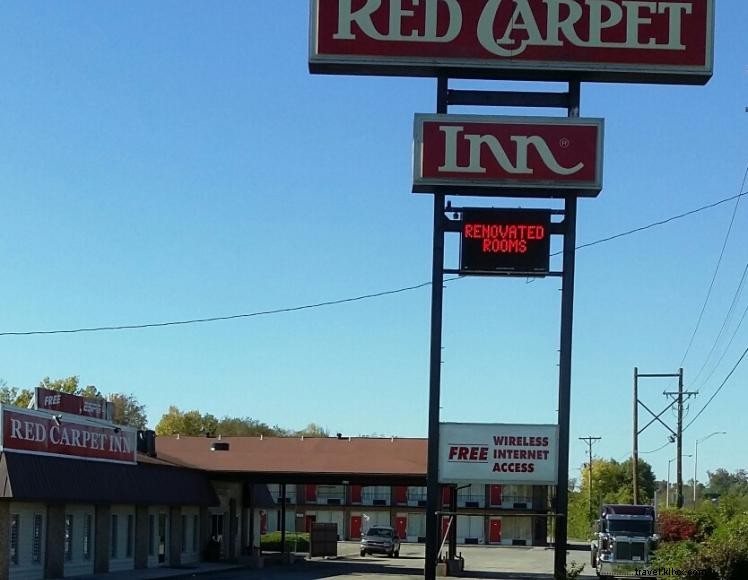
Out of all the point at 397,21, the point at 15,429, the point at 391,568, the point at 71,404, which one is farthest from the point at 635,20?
the point at 391,568

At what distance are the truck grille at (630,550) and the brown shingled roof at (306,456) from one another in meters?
8.82

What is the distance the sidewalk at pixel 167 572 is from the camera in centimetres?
4169

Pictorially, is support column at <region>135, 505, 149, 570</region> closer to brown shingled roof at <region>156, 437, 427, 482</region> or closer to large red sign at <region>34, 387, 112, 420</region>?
large red sign at <region>34, 387, 112, 420</region>

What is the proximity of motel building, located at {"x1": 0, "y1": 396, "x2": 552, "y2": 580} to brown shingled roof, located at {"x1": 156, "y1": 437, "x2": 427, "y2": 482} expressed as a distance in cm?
12

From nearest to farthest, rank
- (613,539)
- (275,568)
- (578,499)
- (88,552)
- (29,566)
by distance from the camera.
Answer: (29,566)
(88,552)
(613,539)
(275,568)
(578,499)

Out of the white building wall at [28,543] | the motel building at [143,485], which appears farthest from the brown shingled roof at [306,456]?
the white building wall at [28,543]

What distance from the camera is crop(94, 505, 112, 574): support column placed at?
43.3 metres

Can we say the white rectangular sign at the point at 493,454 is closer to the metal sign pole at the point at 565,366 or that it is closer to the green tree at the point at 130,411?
the metal sign pole at the point at 565,366

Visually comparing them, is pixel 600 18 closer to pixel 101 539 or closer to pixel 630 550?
pixel 101 539

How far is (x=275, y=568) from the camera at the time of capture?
53625 millimetres

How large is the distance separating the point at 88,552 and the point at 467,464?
2342 cm

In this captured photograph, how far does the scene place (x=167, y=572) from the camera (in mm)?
45438

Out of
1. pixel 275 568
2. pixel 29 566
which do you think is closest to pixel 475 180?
pixel 29 566

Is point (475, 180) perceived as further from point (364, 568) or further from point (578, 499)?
point (578, 499)
